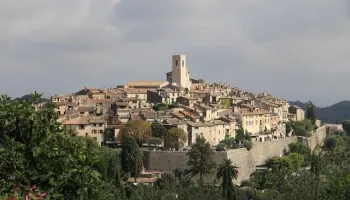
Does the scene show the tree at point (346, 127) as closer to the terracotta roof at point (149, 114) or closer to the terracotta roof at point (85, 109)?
the terracotta roof at point (149, 114)

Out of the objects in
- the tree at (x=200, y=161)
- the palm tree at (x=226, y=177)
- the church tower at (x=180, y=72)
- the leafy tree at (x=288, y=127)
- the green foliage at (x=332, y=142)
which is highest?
the church tower at (x=180, y=72)

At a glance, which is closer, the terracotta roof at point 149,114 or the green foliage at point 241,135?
the terracotta roof at point 149,114

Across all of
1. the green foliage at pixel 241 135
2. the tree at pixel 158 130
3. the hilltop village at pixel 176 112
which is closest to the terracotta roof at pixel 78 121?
the hilltop village at pixel 176 112

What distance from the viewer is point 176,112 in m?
50.1

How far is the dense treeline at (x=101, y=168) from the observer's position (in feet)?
33.4

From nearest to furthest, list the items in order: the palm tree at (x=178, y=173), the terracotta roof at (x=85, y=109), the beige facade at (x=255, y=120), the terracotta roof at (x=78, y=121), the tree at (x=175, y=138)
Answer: the palm tree at (x=178, y=173) → the tree at (x=175, y=138) → the terracotta roof at (x=78, y=121) → the terracotta roof at (x=85, y=109) → the beige facade at (x=255, y=120)

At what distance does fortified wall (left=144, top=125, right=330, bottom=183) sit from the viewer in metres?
41.1

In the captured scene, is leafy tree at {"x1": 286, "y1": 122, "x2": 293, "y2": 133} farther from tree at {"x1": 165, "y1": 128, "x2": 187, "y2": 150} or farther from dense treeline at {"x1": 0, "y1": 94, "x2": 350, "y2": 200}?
tree at {"x1": 165, "y1": 128, "x2": 187, "y2": 150}

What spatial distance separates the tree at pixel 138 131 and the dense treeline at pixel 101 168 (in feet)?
0.24

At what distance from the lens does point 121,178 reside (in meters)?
37.8

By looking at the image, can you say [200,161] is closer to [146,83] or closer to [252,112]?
[252,112]

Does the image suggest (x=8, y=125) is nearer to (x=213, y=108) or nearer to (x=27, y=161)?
(x=27, y=161)

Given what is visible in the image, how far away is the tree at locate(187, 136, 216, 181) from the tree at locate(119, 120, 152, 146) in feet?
13.9

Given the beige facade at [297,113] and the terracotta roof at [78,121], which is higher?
the beige facade at [297,113]
